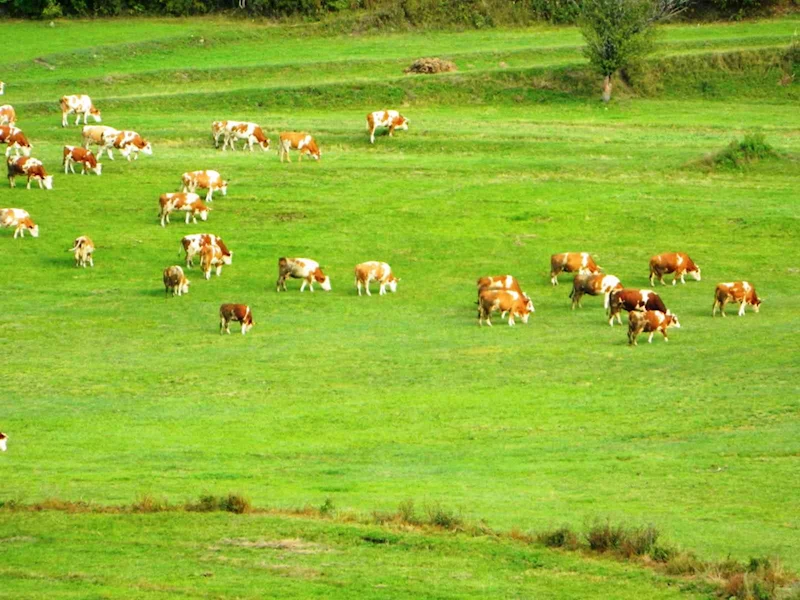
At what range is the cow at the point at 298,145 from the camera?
6122cm

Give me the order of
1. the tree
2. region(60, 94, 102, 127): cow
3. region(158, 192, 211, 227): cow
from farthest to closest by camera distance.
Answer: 1. the tree
2. region(60, 94, 102, 127): cow
3. region(158, 192, 211, 227): cow

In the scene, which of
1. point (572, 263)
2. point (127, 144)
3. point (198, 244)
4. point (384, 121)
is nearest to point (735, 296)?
point (572, 263)

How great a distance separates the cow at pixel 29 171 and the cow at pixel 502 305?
818 inches

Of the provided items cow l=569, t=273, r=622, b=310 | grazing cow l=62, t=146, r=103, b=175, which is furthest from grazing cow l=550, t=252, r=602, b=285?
grazing cow l=62, t=146, r=103, b=175

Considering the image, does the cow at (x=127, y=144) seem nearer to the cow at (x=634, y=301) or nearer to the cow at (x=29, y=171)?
the cow at (x=29, y=171)

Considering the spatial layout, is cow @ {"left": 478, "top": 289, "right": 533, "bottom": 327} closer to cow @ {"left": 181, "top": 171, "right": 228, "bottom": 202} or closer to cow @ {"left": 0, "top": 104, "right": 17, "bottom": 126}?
cow @ {"left": 181, "top": 171, "right": 228, "bottom": 202}

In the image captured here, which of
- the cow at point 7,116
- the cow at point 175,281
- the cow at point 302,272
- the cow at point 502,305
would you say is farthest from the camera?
the cow at point 7,116

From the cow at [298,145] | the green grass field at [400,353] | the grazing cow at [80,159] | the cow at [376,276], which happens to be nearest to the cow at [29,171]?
the green grass field at [400,353]

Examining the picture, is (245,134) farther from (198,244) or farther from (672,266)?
(672,266)

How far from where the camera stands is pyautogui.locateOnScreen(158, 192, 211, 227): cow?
2036 inches

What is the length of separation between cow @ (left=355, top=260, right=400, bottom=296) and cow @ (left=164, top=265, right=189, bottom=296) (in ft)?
16.1

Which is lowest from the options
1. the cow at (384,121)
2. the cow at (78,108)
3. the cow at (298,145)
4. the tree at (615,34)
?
the cow at (298,145)

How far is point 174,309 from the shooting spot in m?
42.8

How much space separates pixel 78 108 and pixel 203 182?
15.4 m
